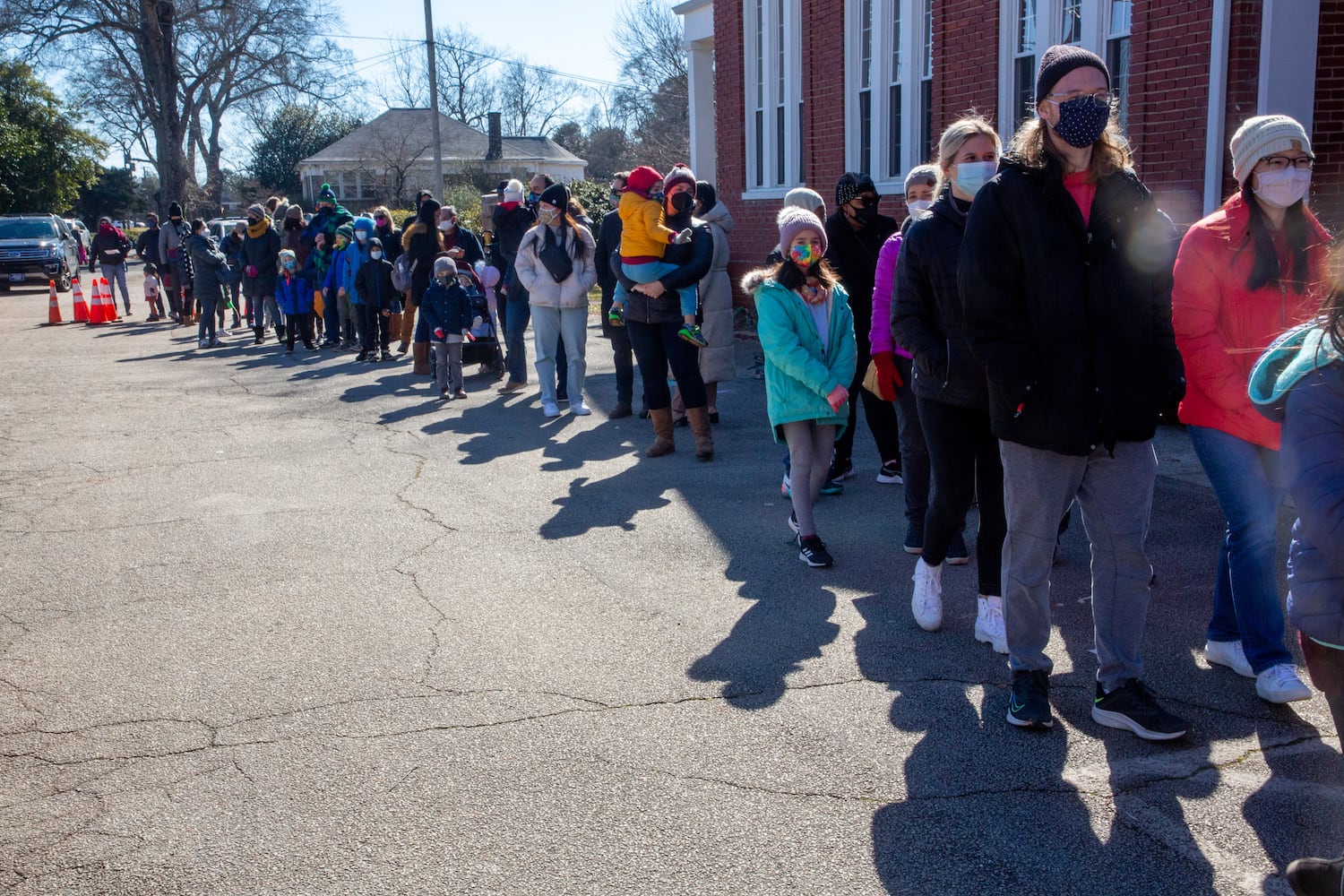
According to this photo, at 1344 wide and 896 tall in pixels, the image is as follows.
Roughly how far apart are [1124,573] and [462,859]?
2.26 meters

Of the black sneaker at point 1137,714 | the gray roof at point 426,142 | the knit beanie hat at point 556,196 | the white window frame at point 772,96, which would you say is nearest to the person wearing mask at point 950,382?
the black sneaker at point 1137,714

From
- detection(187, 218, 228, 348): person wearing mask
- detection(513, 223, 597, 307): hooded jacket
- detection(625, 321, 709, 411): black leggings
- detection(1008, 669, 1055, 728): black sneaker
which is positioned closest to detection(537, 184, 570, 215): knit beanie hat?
detection(513, 223, 597, 307): hooded jacket

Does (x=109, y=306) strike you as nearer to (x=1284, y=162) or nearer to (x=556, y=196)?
(x=556, y=196)

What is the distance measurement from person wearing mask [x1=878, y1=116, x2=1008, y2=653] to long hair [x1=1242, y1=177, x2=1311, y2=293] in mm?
935

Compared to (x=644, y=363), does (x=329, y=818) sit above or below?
below

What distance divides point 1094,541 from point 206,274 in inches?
640

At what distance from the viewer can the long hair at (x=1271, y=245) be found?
4113 mm

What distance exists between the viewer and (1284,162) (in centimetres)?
406

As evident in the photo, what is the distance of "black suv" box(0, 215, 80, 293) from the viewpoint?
33000mm

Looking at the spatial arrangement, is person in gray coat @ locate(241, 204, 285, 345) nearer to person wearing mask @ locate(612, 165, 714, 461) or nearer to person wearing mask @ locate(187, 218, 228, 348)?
person wearing mask @ locate(187, 218, 228, 348)

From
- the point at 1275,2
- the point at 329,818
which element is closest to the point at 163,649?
the point at 329,818

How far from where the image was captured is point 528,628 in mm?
5223

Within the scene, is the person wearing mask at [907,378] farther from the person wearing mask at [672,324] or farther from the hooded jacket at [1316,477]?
the hooded jacket at [1316,477]

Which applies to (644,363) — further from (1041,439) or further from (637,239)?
(1041,439)
